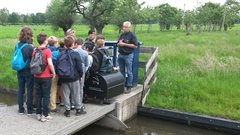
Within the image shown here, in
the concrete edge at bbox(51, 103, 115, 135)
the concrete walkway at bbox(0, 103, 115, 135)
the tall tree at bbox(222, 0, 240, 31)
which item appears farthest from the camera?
the tall tree at bbox(222, 0, 240, 31)

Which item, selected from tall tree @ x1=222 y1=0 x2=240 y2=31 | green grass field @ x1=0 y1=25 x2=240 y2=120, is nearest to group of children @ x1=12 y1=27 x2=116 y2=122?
green grass field @ x1=0 y1=25 x2=240 y2=120

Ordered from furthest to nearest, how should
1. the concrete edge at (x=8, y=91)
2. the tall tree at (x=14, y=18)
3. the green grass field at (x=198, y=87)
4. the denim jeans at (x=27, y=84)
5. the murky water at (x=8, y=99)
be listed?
1. the tall tree at (x=14, y=18)
2. the concrete edge at (x=8, y=91)
3. the murky water at (x=8, y=99)
4. the green grass field at (x=198, y=87)
5. the denim jeans at (x=27, y=84)

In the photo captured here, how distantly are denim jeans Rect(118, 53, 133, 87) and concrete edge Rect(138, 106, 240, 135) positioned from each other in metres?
0.82

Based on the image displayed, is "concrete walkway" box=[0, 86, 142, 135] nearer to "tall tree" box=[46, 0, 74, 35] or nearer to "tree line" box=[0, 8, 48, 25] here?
"tall tree" box=[46, 0, 74, 35]

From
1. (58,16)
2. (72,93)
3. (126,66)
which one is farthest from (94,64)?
(58,16)

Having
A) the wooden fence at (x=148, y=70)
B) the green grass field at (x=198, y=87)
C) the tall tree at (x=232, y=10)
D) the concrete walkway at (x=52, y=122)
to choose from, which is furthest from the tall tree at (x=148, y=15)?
the concrete walkway at (x=52, y=122)

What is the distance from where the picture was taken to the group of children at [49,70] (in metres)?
5.92

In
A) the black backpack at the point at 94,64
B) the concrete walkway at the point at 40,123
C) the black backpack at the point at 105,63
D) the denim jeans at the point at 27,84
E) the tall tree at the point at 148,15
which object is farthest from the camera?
the tall tree at the point at 148,15

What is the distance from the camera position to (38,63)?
584 centimetres

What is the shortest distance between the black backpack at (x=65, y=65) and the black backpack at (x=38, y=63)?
1.36ft

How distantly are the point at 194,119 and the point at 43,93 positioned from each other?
3994 millimetres

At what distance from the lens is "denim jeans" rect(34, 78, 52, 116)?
19.6ft

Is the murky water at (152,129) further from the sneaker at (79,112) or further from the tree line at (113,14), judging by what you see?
the tree line at (113,14)

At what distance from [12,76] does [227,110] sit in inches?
299
